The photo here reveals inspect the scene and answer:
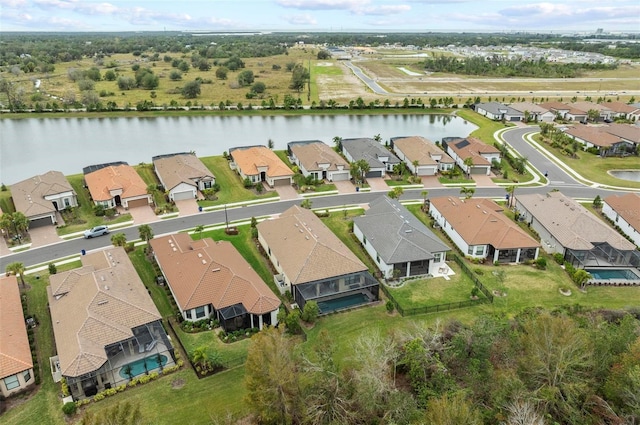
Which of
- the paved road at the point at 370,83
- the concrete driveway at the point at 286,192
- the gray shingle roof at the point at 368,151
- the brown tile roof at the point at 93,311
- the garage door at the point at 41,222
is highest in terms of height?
the paved road at the point at 370,83

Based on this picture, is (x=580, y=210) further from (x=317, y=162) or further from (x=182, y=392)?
(x=182, y=392)

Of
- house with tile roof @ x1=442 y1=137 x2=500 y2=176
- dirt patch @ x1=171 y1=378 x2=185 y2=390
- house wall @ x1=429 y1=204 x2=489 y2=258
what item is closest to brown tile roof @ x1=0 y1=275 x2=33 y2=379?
dirt patch @ x1=171 y1=378 x2=185 y2=390

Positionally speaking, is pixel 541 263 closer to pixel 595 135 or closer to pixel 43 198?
pixel 595 135

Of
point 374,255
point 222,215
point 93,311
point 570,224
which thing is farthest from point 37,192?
point 570,224

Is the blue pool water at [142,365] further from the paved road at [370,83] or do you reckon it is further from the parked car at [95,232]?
the paved road at [370,83]

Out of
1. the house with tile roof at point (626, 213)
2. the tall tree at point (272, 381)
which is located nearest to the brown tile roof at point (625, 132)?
the house with tile roof at point (626, 213)

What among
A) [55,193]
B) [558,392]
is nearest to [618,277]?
[558,392]

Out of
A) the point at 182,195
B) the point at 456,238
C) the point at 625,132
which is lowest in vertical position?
the point at 456,238
